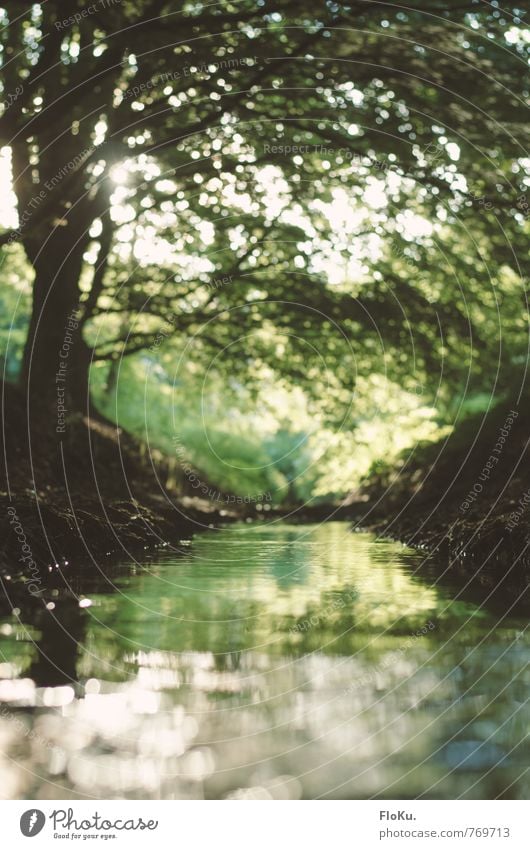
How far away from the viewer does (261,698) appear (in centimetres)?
446

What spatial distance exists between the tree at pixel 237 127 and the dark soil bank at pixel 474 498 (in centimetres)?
244

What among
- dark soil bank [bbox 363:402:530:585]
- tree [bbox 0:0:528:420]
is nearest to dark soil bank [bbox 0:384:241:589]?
tree [bbox 0:0:528:420]

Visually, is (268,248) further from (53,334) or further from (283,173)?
(53,334)

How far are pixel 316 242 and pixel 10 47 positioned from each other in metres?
6.67

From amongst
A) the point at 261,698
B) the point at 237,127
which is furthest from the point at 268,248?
the point at 261,698

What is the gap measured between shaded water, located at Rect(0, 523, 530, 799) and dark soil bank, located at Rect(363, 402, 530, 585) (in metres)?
2.45

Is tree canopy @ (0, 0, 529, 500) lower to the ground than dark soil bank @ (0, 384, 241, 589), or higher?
higher

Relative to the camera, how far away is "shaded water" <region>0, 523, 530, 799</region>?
3.73 metres

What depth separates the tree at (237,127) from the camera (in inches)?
368

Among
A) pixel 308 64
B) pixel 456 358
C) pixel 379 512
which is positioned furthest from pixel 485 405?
pixel 308 64

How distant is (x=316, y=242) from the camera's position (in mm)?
14773

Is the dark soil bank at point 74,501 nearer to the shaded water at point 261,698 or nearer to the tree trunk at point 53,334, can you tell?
the tree trunk at point 53,334

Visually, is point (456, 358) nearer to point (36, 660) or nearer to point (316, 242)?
point (316, 242)

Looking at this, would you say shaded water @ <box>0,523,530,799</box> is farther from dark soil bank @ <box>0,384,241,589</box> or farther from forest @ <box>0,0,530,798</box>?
dark soil bank @ <box>0,384,241,589</box>
